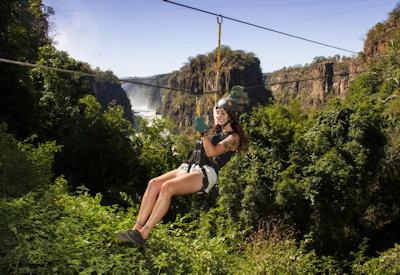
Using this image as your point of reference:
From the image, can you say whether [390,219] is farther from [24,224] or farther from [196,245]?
[24,224]

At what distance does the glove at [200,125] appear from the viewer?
5793mm

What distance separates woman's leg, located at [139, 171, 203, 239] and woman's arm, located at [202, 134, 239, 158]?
411 millimetres

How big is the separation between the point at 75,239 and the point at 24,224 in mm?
755

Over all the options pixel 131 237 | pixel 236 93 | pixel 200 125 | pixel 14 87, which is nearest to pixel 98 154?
pixel 14 87

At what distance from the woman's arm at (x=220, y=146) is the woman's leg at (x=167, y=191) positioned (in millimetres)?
411

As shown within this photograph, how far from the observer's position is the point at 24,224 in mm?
5629

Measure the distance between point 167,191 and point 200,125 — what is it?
3.76 feet

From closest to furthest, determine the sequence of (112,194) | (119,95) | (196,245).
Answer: (196,245) → (112,194) → (119,95)

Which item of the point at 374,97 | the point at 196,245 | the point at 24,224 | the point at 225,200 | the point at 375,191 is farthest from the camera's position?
the point at 374,97

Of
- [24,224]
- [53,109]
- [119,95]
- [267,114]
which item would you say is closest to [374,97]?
[267,114]

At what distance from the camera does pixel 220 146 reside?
602 cm

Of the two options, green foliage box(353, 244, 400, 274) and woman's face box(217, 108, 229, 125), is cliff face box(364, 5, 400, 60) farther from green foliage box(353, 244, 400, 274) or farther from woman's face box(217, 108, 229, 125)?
woman's face box(217, 108, 229, 125)

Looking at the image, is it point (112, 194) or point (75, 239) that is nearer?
point (75, 239)

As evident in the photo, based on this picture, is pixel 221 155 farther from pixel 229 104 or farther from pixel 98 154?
pixel 98 154
